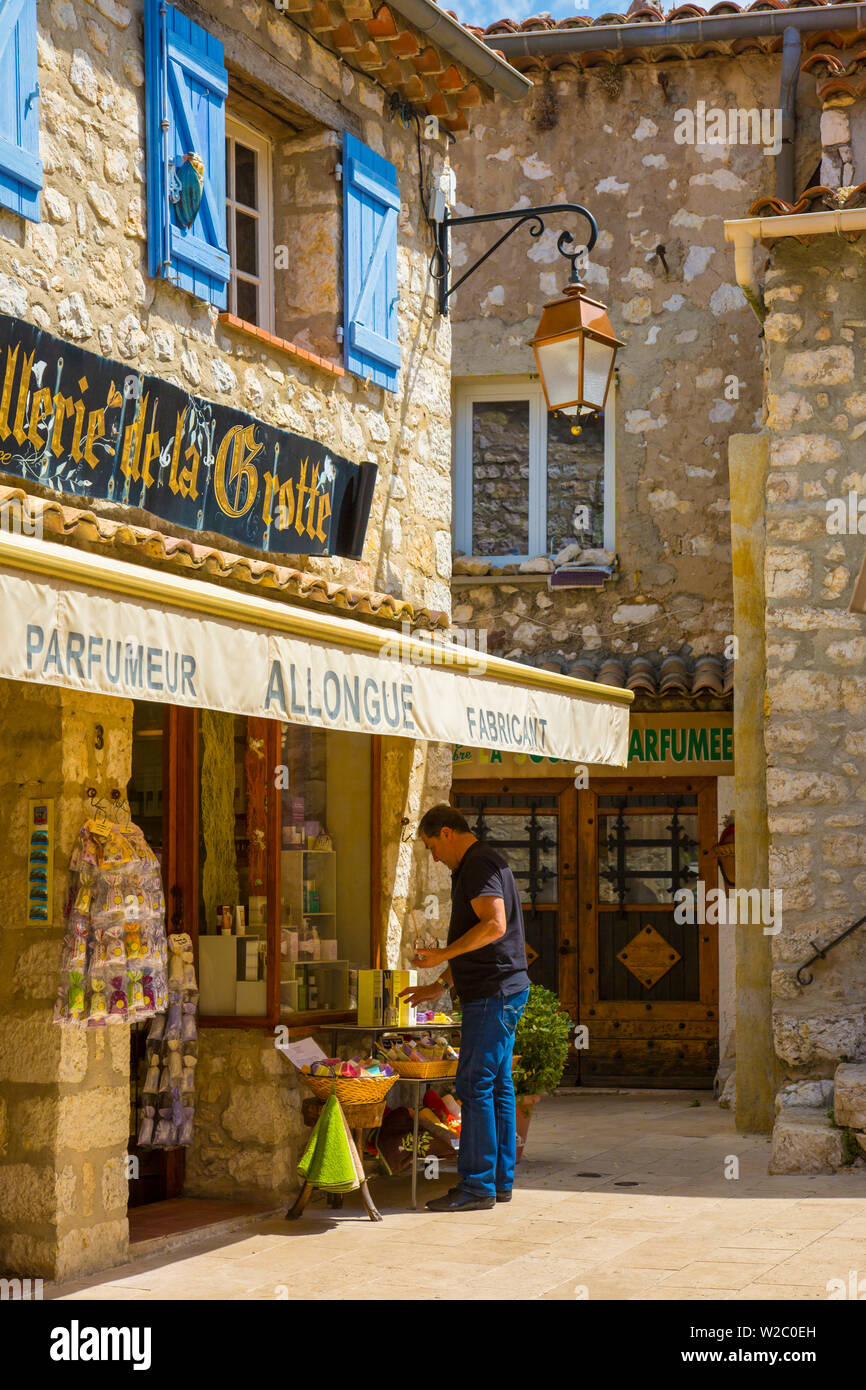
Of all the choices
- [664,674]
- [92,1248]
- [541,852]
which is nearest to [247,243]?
[92,1248]

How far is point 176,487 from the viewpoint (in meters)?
7.06

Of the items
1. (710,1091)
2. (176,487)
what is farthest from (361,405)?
(710,1091)

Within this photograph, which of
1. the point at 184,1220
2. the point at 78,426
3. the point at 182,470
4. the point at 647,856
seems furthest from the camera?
the point at 647,856

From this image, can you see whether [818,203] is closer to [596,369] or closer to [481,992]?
[596,369]

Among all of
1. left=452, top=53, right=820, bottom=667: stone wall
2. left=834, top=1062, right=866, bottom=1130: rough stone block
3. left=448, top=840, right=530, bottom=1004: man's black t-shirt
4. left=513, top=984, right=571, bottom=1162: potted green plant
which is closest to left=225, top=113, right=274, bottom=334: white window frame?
left=448, top=840, right=530, bottom=1004: man's black t-shirt

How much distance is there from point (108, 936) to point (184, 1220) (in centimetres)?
169

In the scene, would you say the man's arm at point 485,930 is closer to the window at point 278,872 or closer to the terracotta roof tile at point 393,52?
the window at point 278,872

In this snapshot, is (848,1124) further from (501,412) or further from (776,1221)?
(501,412)

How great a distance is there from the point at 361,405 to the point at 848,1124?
4556mm

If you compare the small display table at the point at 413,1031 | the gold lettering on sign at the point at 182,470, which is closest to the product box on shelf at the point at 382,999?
the small display table at the point at 413,1031

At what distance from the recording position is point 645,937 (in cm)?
1320

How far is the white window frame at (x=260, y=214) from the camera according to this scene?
8.34 meters

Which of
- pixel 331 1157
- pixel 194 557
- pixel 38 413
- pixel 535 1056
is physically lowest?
pixel 331 1157

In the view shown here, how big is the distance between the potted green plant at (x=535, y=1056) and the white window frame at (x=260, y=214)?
3875 mm
